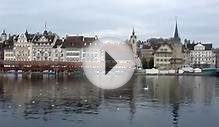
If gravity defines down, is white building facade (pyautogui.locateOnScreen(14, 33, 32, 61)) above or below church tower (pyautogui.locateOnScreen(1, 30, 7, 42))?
below

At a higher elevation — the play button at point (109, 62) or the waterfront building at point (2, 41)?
the waterfront building at point (2, 41)

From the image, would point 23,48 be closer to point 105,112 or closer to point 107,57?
point 107,57

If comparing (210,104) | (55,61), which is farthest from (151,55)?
(210,104)

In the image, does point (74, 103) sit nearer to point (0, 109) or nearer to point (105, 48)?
point (0, 109)

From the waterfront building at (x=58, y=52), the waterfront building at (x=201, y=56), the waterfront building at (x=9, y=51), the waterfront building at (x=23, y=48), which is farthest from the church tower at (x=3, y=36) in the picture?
the waterfront building at (x=201, y=56)

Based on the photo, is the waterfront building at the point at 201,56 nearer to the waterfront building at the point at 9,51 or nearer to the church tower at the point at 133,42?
the church tower at the point at 133,42

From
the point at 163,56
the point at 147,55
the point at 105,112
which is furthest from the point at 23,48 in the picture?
the point at 105,112

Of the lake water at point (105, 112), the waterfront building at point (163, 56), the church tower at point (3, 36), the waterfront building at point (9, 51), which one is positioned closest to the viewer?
the lake water at point (105, 112)

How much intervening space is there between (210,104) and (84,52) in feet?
304

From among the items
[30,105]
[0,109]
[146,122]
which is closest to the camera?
[146,122]

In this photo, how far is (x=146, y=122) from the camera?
89.8 ft

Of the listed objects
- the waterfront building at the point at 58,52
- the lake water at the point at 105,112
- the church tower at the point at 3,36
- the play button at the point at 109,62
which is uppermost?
the church tower at the point at 3,36

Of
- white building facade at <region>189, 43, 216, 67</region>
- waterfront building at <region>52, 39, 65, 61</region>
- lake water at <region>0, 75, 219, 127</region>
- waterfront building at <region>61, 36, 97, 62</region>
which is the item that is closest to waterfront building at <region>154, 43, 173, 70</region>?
white building facade at <region>189, 43, 216, 67</region>

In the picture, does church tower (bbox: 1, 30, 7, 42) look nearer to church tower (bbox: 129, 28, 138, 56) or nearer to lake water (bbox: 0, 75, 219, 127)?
church tower (bbox: 129, 28, 138, 56)
